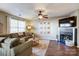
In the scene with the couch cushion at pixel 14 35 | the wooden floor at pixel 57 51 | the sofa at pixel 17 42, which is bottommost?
the wooden floor at pixel 57 51

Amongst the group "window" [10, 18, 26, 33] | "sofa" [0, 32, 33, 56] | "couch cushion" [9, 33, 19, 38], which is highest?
"window" [10, 18, 26, 33]

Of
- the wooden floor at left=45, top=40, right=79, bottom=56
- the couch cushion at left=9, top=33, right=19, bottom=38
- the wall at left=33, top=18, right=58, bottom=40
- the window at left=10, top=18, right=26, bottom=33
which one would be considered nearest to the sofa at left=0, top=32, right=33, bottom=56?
the couch cushion at left=9, top=33, right=19, bottom=38

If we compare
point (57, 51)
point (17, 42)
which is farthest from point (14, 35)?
point (57, 51)

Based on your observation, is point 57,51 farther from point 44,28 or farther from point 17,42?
point 17,42

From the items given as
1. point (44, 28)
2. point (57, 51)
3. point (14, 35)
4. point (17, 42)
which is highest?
point (44, 28)

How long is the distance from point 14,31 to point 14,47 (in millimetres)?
493

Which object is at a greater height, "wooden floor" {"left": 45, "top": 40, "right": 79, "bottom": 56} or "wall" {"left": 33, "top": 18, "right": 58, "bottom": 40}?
"wall" {"left": 33, "top": 18, "right": 58, "bottom": 40}

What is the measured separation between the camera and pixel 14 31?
2713mm

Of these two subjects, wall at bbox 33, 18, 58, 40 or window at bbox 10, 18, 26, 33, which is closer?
window at bbox 10, 18, 26, 33

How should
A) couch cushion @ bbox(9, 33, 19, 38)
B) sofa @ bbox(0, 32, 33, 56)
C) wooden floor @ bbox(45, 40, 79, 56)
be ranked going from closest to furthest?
sofa @ bbox(0, 32, 33, 56), couch cushion @ bbox(9, 33, 19, 38), wooden floor @ bbox(45, 40, 79, 56)

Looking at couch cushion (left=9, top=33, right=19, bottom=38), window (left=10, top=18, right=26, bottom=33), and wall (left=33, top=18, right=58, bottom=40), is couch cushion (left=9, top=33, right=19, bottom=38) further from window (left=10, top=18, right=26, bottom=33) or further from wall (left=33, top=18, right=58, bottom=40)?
wall (left=33, top=18, right=58, bottom=40)

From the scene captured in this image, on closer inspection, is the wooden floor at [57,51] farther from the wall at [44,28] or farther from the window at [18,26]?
the window at [18,26]

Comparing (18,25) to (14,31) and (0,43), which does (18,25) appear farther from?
(0,43)

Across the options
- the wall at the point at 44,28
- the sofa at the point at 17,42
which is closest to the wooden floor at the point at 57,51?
the wall at the point at 44,28
